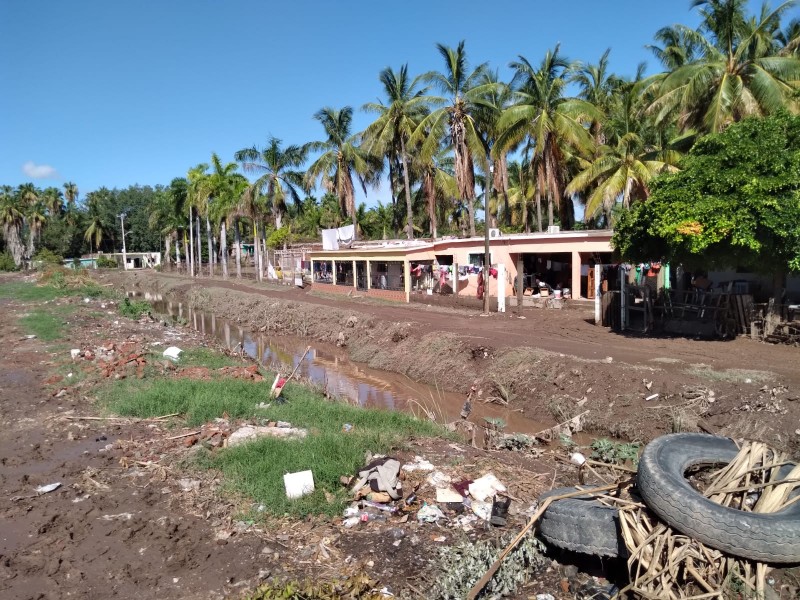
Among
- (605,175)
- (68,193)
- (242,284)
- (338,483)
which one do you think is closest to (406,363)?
(338,483)

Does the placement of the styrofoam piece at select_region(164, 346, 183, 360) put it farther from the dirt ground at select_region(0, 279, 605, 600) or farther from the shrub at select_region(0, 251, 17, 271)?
the shrub at select_region(0, 251, 17, 271)

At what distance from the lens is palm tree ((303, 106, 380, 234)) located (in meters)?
41.0

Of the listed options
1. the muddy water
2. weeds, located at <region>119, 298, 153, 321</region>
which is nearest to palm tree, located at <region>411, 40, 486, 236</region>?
the muddy water

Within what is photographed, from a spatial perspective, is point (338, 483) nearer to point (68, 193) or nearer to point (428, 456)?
point (428, 456)

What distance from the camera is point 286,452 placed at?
26.1 feet

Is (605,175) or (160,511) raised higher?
(605,175)

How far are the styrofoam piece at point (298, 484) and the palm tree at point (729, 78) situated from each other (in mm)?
19135

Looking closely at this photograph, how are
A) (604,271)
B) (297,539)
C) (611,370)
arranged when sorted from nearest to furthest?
(297,539) → (611,370) → (604,271)

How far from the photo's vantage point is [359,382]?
18.5m

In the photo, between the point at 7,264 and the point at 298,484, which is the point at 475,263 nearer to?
the point at 298,484

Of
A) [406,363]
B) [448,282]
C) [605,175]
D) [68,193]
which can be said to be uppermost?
[68,193]

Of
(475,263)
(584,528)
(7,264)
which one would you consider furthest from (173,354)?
(7,264)

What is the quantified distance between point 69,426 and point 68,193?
100m

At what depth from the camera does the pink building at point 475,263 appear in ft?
81.2
